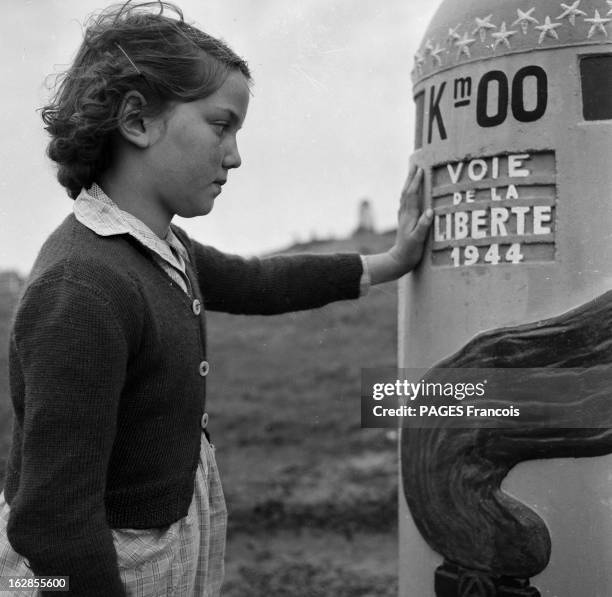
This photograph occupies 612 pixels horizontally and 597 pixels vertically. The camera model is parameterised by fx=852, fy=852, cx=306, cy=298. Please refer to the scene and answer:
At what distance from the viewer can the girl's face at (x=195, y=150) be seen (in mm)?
1815

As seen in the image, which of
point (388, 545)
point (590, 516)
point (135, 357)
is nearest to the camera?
point (135, 357)

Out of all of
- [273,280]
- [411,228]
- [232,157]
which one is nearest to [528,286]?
[411,228]

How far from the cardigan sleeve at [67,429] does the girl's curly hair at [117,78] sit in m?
0.37

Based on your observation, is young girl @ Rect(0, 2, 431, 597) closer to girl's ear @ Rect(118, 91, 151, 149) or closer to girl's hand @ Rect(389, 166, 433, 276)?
girl's ear @ Rect(118, 91, 151, 149)

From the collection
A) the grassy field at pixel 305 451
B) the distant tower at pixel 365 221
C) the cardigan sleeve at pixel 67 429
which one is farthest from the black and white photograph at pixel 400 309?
the distant tower at pixel 365 221

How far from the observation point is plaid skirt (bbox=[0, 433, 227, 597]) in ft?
5.59

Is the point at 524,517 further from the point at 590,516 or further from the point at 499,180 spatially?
the point at 499,180

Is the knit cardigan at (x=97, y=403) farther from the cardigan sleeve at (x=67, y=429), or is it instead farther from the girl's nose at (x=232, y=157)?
the girl's nose at (x=232, y=157)

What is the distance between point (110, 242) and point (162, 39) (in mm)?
454

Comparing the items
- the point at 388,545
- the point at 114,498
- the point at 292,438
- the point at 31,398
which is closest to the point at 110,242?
the point at 31,398

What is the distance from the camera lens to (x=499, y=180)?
2215 mm

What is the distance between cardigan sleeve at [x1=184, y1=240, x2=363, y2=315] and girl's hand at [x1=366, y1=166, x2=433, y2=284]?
0.42ft

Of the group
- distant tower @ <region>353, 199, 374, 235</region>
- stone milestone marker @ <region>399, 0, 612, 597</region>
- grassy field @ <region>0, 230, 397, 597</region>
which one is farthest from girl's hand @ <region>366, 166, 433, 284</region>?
distant tower @ <region>353, 199, 374, 235</region>

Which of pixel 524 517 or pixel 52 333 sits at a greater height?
pixel 52 333
